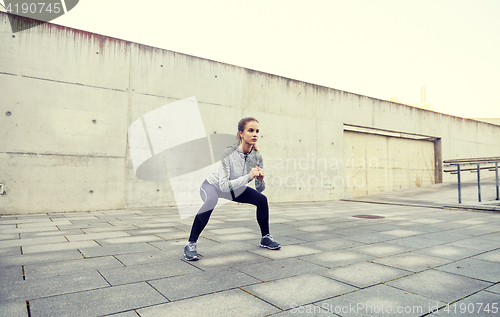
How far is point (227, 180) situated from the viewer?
3518 mm

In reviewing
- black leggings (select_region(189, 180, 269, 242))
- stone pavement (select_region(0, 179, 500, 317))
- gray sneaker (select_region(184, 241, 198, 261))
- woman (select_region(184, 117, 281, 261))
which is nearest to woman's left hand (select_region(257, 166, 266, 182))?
woman (select_region(184, 117, 281, 261))

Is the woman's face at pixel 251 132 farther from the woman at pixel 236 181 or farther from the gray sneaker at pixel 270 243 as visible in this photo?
the gray sneaker at pixel 270 243

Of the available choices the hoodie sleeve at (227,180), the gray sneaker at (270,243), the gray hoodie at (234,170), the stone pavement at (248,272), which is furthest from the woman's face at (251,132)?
the stone pavement at (248,272)

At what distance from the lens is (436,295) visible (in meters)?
2.42

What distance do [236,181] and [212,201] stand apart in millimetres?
350

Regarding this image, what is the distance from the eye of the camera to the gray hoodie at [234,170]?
138 inches

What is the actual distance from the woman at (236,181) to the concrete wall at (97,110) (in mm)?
5422

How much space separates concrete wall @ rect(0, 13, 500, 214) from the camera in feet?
23.7

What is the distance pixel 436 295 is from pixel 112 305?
2.40m

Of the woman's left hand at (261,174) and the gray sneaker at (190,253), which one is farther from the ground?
the woman's left hand at (261,174)

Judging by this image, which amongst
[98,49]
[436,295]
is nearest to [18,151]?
[98,49]

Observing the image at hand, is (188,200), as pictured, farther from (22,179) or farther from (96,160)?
(22,179)

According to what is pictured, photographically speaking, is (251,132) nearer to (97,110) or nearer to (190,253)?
(190,253)

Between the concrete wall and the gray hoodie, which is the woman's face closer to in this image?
the gray hoodie
